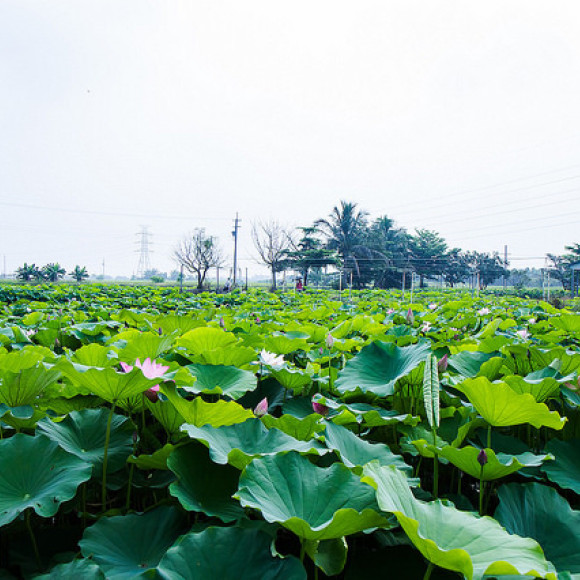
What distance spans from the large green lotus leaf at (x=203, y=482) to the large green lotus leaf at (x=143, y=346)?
45 centimetres

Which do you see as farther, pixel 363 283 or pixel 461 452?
pixel 363 283

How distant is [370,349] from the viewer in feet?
3.80

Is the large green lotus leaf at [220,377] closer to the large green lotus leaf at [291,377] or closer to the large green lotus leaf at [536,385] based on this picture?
the large green lotus leaf at [291,377]

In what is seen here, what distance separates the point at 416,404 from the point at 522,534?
1.46 ft

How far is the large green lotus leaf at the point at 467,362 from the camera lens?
1.16 metres

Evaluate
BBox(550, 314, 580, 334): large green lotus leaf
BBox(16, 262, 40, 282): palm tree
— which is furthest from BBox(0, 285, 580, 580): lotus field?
BBox(16, 262, 40, 282): palm tree

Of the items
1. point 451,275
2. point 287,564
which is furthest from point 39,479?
point 451,275

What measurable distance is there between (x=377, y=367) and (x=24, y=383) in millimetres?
820

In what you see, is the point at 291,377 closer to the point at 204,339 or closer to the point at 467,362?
the point at 204,339

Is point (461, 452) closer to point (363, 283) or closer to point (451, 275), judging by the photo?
point (363, 283)

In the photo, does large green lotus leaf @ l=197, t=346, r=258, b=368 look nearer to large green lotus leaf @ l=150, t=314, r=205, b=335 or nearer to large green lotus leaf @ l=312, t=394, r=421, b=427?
large green lotus leaf @ l=312, t=394, r=421, b=427

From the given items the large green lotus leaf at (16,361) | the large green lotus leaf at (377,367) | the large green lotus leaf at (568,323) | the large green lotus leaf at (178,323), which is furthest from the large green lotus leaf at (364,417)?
the large green lotus leaf at (568,323)

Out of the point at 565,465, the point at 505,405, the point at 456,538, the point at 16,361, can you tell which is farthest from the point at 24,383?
the point at 565,465

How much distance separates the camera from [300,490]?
58 centimetres
